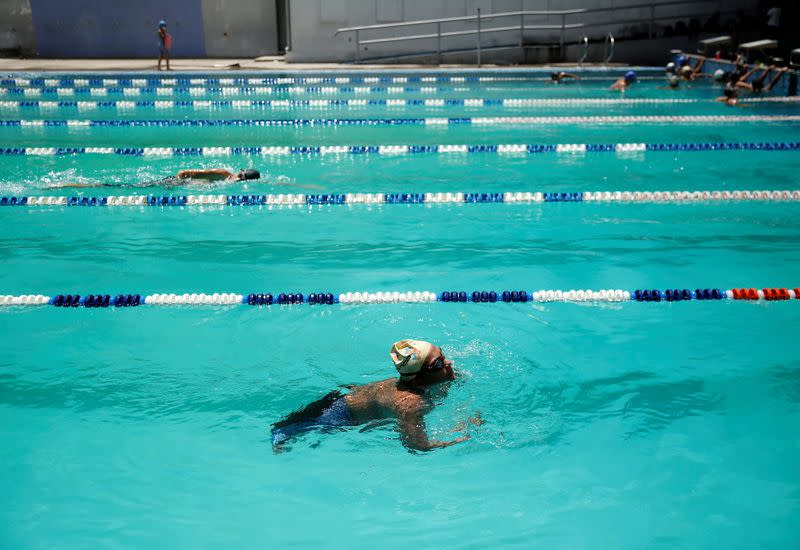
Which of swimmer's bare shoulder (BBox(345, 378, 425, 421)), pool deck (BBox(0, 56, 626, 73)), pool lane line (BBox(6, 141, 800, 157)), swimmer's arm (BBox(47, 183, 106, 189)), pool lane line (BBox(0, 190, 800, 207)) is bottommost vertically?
swimmer's bare shoulder (BBox(345, 378, 425, 421))

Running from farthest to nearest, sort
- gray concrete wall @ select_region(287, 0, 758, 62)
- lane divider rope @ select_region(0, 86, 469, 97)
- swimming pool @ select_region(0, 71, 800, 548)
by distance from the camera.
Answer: gray concrete wall @ select_region(287, 0, 758, 62) → lane divider rope @ select_region(0, 86, 469, 97) → swimming pool @ select_region(0, 71, 800, 548)

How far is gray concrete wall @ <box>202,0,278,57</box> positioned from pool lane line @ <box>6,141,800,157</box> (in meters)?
14.3

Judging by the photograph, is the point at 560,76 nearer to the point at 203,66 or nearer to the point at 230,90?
the point at 230,90

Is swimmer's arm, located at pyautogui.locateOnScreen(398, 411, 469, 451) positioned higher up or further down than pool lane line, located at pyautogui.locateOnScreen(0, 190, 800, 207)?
further down

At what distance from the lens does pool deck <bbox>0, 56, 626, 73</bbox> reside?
1953cm

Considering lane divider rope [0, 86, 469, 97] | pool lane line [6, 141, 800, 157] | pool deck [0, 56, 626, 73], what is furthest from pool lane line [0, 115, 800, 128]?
pool deck [0, 56, 626, 73]

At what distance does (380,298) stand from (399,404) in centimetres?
170

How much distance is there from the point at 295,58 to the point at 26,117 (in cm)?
942

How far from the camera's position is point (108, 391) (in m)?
4.55

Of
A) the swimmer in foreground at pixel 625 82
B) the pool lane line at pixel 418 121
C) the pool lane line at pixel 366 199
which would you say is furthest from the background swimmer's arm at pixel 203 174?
the swimmer in foreground at pixel 625 82

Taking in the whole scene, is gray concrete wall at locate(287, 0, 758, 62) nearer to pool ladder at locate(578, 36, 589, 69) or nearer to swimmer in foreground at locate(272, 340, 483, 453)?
pool ladder at locate(578, 36, 589, 69)

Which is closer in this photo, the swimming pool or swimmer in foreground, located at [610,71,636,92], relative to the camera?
the swimming pool

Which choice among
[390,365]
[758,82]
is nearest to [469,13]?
[758,82]

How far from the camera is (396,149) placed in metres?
10.2
